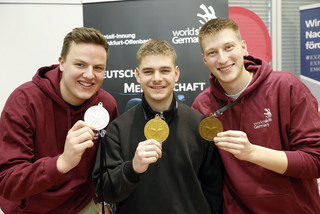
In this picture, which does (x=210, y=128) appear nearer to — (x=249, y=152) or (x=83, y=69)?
(x=249, y=152)

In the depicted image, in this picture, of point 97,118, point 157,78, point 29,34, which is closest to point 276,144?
point 157,78

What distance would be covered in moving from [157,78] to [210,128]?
19.9 inches

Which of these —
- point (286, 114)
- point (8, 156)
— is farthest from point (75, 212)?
point (286, 114)

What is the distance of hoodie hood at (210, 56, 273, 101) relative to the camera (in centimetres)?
209

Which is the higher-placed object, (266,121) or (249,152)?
(266,121)

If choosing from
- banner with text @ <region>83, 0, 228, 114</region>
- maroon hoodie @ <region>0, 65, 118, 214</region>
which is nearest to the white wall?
banner with text @ <region>83, 0, 228, 114</region>

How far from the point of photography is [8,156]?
193 centimetres

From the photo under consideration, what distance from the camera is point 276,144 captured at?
204 centimetres

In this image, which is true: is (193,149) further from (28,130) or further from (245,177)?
(28,130)

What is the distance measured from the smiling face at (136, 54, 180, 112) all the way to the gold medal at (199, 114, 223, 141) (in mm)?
360

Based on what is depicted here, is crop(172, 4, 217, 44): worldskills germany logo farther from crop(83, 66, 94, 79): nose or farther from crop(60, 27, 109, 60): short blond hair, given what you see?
crop(83, 66, 94, 79): nose

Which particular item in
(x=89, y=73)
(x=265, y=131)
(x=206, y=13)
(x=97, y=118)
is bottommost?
(x=265, y=131)

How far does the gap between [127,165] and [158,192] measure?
1.13 ft

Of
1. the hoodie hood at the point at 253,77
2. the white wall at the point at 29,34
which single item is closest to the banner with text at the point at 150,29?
the white wall at the point at 29,34
